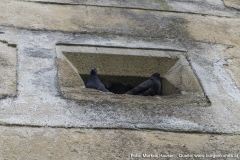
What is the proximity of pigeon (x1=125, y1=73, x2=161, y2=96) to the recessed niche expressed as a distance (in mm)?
112

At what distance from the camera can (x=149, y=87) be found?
13.4 ft

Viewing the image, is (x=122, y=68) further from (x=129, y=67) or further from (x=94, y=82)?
(x=94, y=82)

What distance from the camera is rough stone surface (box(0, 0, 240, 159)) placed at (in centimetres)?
305

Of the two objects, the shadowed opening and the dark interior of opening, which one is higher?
the shadowed opening

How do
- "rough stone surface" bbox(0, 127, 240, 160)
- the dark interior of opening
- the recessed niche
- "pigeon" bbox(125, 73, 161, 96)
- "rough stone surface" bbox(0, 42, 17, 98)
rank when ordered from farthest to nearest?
1. the dark interior of opening
2. "pigeon" bbox(125, 73, 161, 96)
3. the recessed niche
4. "rough stone surface" bbox(0, 42, 17, 98)
5. "rough stone surface" bbox(0, 127, 240, 160)

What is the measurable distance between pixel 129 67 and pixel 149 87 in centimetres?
28

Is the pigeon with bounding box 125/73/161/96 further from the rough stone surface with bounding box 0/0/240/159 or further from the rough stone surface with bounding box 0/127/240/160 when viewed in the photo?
the rough stone surface with bounding box 0/127/240/160

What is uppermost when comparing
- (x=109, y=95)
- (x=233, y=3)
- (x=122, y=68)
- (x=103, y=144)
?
(x=233, y=3)

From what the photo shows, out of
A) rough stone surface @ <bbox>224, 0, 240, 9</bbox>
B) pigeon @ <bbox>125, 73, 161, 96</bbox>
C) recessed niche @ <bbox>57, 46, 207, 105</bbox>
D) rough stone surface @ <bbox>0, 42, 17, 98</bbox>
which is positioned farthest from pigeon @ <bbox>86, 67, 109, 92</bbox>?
rough stone surface @ <bbox>224, 0, 240, 9</bbox>

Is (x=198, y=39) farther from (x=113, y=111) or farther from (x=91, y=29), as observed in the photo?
(x=113, y=111)

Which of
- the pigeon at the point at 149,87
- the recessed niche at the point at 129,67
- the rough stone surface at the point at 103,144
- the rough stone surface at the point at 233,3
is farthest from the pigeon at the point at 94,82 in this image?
the rough stone surface at the point at 233,3

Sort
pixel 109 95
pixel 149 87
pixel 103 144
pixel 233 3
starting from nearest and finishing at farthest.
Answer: pixel 103 144
pixel 109 95
pixel 149 87
pixel 233 3

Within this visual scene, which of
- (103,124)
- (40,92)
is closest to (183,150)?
(103,124)

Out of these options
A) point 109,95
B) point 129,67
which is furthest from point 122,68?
point 109,95
